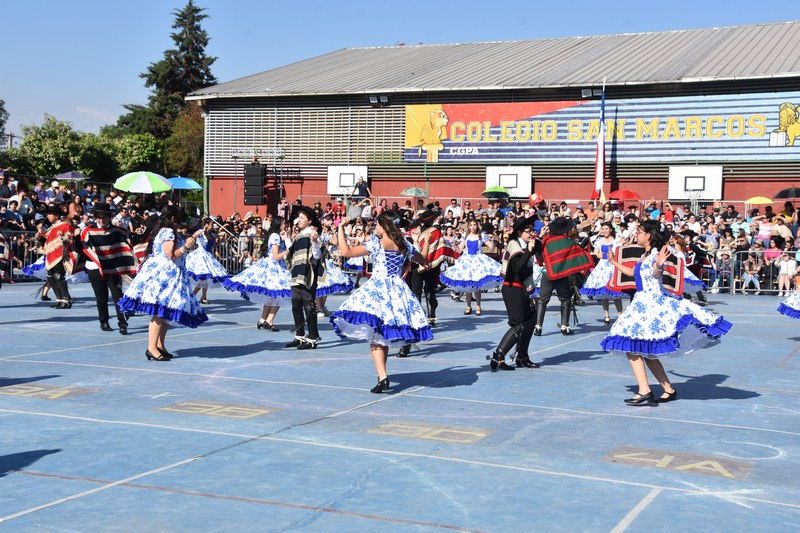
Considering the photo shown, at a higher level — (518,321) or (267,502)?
(518,321)

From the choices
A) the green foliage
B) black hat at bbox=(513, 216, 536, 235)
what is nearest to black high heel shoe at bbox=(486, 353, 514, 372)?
black hat at bbox=(513, 216, 536, 235)

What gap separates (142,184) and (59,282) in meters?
10.8

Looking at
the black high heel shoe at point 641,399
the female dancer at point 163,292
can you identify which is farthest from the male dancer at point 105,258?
the black high heel shoe at point 641,399

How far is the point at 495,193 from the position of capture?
37.7m

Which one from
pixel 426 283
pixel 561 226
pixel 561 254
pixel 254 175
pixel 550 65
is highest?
pixel 550 65

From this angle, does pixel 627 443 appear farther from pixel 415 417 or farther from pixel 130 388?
pixel 130 388

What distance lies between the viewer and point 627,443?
8.55 metres

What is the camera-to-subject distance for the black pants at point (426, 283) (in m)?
17.5

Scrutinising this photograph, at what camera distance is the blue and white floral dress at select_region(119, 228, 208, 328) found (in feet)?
41.5

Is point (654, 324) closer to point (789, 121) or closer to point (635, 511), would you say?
point (635, 511)

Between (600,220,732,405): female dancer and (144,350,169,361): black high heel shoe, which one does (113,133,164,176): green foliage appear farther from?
(600,220,732,405): female dancer

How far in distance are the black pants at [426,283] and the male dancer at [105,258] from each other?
4.76 meters

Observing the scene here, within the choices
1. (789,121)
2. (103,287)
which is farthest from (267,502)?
(789,121)

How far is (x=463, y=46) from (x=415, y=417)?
4429 centimetres
